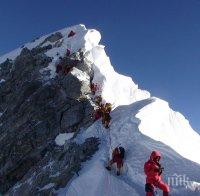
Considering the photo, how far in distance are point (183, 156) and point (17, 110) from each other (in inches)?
684

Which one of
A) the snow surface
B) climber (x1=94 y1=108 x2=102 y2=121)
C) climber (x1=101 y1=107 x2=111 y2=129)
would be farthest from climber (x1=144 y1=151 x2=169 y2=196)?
the snow surface

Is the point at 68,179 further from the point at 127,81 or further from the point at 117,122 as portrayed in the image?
the point at 127,81

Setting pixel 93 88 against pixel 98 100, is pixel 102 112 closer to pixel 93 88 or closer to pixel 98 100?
pixel 98 100

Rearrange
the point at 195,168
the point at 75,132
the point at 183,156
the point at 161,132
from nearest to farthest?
the point at 195,168 < the point at 183,156 < the point at 161,132 < the point at 75,132

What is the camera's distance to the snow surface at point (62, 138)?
92.2 feet

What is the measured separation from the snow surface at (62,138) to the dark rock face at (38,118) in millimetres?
396

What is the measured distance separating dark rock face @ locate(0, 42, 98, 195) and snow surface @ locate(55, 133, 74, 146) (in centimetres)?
40

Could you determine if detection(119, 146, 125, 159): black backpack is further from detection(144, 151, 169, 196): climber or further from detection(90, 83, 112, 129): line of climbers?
detection(90, 83, 112, 129): line of climbers

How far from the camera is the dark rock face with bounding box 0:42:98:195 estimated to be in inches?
1150

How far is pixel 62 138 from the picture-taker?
28.9m

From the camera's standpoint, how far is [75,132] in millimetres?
28406

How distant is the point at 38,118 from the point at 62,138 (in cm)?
392

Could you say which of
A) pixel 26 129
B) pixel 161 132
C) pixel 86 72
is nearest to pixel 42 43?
pixel 86 72

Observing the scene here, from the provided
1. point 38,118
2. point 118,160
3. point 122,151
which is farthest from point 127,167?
point 38,118
